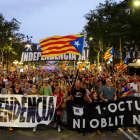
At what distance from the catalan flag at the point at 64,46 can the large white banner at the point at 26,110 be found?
336 cm

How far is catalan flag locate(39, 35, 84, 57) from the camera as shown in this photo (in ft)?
33.9

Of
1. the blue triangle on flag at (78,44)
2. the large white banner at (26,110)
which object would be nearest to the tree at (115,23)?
the blue triangle on flag at (78,44)

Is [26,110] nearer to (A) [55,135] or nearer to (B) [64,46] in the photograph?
(A) [55,135]

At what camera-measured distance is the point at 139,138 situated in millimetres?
6496

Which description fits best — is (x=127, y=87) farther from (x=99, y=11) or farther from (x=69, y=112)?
Answer: (x=99, y=11)

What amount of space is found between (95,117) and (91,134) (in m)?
0.56

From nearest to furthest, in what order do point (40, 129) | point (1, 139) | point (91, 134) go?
1. point (1, 139)
2. point (91, 134)
3. point (40, 129)

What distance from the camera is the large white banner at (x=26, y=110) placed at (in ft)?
24.0

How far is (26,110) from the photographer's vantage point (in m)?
7.46

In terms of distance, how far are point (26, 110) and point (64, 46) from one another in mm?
4118

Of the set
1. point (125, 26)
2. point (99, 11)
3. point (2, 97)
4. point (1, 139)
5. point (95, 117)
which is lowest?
point (1, 139)

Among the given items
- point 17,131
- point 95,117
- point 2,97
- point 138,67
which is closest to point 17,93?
point 2,97

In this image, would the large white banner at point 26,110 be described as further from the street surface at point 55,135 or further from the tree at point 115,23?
the tree at point 115,23

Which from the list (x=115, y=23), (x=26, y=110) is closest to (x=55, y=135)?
(x=26, y=110)
